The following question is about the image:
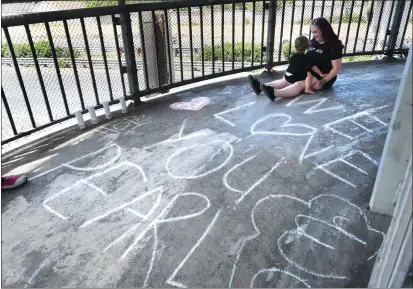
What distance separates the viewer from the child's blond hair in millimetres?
4363

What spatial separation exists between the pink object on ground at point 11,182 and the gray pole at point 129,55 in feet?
6.18

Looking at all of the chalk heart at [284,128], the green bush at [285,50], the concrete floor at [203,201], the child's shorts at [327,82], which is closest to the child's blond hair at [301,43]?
the child's shorts at [327,82]

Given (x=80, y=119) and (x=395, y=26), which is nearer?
(x=80, y=119)

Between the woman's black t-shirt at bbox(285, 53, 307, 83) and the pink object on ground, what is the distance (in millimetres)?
3522

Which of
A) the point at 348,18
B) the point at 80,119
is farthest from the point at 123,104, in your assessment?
the point at 348,18

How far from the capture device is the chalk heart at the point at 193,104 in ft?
14.1

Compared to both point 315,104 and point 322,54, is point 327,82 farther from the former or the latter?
point 315,104

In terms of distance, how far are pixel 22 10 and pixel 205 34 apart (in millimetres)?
2676

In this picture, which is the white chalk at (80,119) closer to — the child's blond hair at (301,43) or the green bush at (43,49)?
the green bush at (43,49)

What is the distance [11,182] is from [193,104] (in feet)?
7.68

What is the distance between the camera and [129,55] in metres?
4.14

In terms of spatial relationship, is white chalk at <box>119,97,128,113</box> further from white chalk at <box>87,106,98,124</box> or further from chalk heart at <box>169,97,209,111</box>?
chalk heart at <box>169,97,209,111</box>

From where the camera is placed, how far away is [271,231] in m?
2.26

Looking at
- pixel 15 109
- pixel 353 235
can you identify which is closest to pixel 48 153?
pixel 15 109
